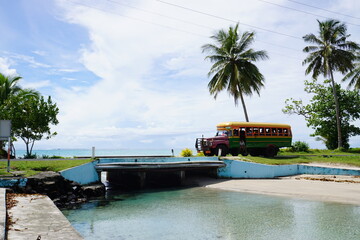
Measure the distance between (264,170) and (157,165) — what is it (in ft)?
25.5

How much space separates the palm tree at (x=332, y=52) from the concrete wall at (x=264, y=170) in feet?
Result: 48.8

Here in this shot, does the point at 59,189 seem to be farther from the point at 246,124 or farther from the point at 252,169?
the point at 246,124

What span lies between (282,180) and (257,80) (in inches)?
579

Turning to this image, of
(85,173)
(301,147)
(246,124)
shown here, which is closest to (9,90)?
(85,173)

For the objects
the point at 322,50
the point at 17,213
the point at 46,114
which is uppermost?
the point at 322,50

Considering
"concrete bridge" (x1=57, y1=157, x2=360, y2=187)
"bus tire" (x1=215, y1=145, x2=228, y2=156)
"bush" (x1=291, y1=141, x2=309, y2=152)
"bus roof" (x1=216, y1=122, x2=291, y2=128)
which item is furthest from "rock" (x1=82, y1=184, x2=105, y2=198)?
"bush" (x1=291, y1=141, x2=309, y2=152)

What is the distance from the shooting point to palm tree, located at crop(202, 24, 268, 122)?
31.8 meters

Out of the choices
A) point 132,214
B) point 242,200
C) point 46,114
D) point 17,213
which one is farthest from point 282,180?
point 46,114

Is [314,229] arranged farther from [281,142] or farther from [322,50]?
[322,50]

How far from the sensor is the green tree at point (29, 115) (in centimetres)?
2784

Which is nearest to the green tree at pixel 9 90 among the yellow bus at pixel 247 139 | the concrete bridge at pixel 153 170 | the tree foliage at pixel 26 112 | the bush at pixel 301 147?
the tree foliage at pixel 26 112

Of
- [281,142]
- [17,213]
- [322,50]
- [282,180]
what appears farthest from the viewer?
[322,50]

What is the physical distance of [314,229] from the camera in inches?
395

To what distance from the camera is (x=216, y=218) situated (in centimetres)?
1185
